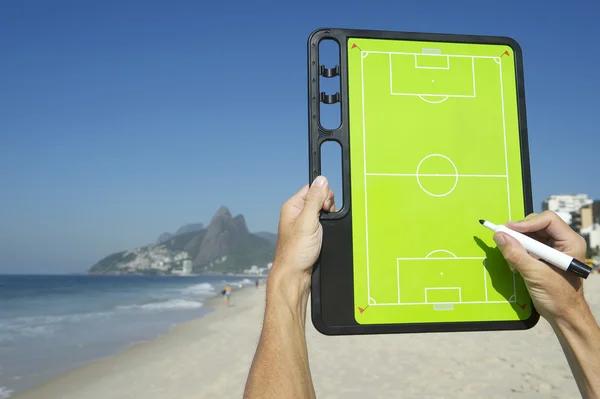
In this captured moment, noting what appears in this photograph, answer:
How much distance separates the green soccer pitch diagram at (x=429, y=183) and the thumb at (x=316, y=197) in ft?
0.40

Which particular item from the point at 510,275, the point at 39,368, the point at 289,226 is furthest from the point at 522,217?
the point at 39,368

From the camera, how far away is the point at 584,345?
159 centimetres

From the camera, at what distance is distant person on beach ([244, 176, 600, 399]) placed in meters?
1.49

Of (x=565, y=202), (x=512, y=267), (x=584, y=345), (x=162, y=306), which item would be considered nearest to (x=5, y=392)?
(x=512, y=267)

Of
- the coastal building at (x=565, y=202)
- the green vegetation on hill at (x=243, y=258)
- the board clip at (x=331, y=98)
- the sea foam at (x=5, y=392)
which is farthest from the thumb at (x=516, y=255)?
the green vegetation on hill at (x=243, y=258)

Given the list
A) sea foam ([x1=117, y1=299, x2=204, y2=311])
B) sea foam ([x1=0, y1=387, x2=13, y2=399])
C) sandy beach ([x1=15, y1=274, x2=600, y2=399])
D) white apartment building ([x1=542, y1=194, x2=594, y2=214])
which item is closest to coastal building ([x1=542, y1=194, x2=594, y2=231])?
white apartment building ([x1=542, y1=194, x2=594, y2=214])

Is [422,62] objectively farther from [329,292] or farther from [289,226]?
[329,292]

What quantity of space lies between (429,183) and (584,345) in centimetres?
76

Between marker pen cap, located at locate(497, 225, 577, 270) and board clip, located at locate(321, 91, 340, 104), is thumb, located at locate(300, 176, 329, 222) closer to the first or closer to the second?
board clip, located at locate(321, 91, 340, 104)

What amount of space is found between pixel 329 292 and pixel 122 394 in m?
6.10

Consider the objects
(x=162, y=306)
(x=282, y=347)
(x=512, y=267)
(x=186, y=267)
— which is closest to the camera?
(x=282, y=347)

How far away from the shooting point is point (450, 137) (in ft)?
5.87

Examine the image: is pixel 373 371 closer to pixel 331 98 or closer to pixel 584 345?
pixel 584 345

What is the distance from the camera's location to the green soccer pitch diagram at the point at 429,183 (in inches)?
68.0
